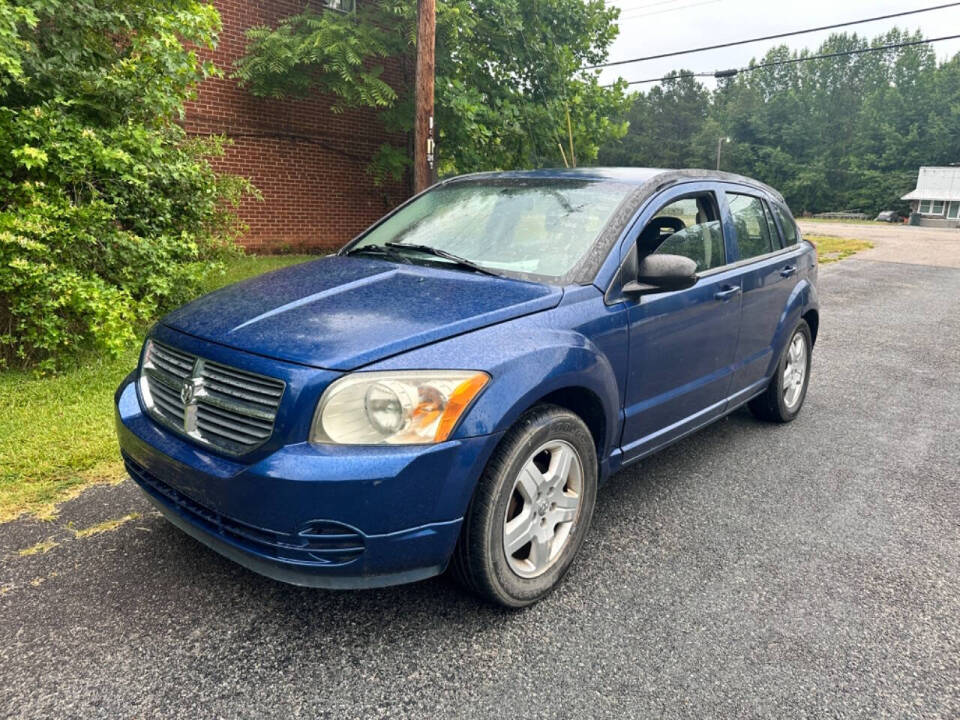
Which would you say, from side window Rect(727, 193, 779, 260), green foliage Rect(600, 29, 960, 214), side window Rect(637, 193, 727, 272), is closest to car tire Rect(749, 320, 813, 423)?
side window Rect(727, 193, 779, 260)

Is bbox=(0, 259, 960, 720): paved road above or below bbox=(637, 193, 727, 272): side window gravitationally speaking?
below

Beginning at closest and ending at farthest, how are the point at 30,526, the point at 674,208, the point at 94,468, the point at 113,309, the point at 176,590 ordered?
1. the point at 176,590
2. the point at 30,526
3. the point at 674,208
4. the point at 94,468
5. the point at 113,309

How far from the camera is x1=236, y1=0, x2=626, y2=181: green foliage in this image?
11.3 m

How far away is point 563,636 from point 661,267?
1576mm

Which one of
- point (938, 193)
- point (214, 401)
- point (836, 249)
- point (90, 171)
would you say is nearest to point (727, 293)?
point (214, 401)

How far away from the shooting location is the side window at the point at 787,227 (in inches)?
192

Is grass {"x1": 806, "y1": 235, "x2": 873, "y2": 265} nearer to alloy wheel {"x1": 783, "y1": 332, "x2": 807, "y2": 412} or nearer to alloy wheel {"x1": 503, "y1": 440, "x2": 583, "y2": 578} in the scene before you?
alloy wheel {"x1": 783, "y1": 332, "x2": 807, "y2": 412}

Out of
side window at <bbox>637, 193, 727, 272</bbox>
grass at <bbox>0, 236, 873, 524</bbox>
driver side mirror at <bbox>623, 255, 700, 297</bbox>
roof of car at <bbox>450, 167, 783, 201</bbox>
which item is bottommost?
grass at <bbox>0, 236, 873, 524</bbox>

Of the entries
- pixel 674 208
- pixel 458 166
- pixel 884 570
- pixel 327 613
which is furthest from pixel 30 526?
pixel 458 166

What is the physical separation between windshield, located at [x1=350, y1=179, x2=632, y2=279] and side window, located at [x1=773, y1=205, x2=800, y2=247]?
6.27 ft

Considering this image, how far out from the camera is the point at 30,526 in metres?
3.28

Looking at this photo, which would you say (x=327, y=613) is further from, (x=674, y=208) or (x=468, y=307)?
(x=674, y=208)

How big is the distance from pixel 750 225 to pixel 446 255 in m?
2.14

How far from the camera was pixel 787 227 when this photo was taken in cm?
499
